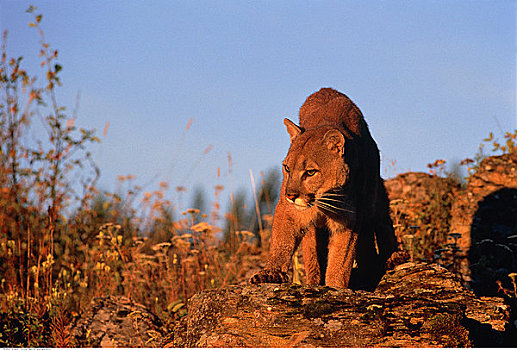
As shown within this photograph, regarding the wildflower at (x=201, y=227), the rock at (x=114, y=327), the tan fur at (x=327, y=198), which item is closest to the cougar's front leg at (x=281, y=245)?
the tan fur at (x=327, y=198)

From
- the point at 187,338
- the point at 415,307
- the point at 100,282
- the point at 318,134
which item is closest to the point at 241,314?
the point at 187,338

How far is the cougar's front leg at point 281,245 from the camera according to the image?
487 cm

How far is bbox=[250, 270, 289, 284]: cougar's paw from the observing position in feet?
15.3

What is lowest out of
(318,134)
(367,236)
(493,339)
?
(493,339)

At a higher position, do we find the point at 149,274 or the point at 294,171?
the point at 294,171

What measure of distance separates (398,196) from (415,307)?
5.56m

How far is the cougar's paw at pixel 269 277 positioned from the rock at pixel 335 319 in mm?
277

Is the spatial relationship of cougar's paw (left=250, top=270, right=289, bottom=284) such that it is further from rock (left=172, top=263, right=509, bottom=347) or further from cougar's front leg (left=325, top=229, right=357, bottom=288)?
Result: cougar's front leg (left=325, top=229, right=357, bottom=288)

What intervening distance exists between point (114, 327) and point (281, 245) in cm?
248

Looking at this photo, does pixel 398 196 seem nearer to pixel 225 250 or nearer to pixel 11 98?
pixel 225 250

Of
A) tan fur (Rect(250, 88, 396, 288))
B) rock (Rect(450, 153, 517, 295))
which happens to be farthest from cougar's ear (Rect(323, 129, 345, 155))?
rock (Rect(450, 153, 517, 295))

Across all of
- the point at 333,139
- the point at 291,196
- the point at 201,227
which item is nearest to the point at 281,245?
the point at 291,196

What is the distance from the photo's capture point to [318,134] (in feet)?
16.5

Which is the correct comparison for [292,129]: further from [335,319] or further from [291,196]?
[335,319]
